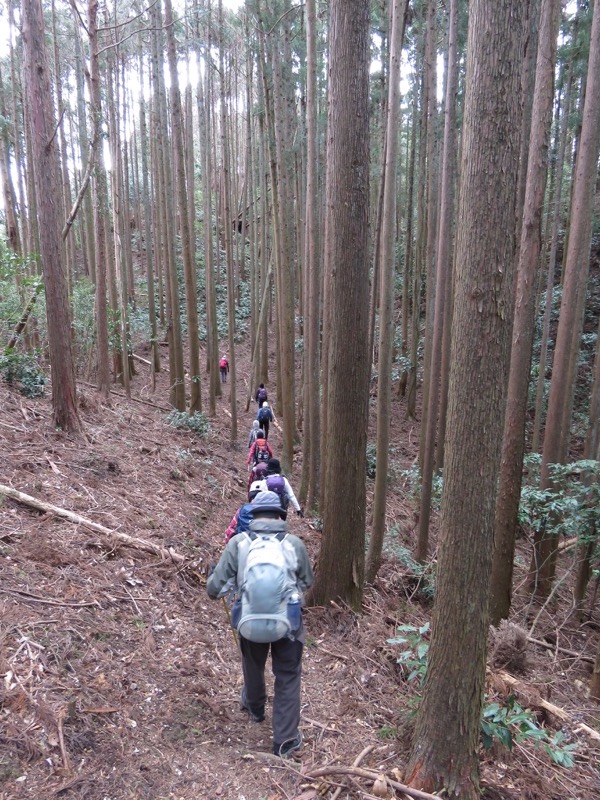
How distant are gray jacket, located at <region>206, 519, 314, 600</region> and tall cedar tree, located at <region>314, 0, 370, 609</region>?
175 centimetres

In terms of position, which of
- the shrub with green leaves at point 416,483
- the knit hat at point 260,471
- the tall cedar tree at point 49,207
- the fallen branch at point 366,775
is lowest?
the shrub with green leaves at point 416,483

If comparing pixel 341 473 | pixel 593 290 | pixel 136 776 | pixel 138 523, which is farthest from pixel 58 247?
pixel 593 290

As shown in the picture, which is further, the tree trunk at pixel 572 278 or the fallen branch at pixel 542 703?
the tree trunk at pixel 572 278

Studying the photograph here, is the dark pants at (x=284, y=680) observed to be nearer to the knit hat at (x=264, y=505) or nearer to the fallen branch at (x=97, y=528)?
the knit hat at (x=264, y=505)

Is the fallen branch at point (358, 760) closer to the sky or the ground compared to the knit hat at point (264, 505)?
closer to the ground

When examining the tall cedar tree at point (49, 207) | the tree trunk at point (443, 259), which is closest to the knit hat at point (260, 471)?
the tall cedar tree at point (49, 207)

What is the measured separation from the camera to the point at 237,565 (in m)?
3.26

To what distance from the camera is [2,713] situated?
8.77ft

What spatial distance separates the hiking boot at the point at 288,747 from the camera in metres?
3.17

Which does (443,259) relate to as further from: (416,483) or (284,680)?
(284,680)

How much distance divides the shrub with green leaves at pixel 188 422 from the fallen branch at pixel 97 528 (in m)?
5.82

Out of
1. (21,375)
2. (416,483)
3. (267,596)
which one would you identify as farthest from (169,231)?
(267,596)

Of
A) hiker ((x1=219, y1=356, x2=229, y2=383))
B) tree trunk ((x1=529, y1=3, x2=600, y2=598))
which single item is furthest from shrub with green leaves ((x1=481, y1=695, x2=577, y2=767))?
hiker ((x1=219, y1=356, x2=229, y2=383))

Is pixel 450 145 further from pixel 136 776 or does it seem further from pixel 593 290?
pixel 593 290
